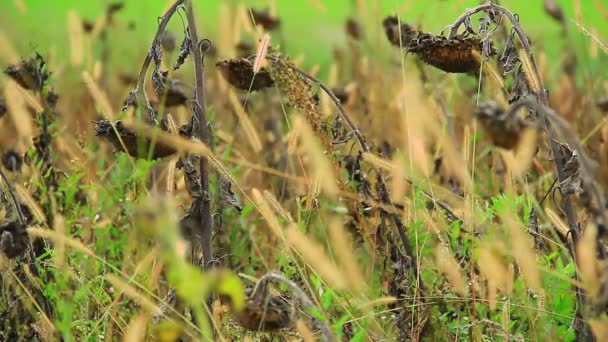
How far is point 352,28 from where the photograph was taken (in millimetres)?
4145

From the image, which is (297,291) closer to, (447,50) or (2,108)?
(447,50)

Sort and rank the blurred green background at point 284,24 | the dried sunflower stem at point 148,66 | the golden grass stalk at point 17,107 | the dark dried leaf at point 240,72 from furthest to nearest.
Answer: the blurred green background at point 284,24, the golden grass stalk at point 17,107, the dark dried leaf at point 240,72, the dried sunflower stem at point 148,66

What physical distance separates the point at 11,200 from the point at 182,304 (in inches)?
14.4

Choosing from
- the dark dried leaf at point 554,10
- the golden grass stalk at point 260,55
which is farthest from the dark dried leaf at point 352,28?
the golden grass stalk at point 260,55

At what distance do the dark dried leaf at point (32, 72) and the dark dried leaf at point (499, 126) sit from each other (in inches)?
45.2

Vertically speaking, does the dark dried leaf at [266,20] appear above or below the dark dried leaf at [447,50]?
below

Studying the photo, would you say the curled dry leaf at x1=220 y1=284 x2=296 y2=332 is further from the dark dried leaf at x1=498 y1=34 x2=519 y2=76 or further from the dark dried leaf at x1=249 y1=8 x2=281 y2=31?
the dark dried leaf at x1=249 y1=8 x2=281 y2=31

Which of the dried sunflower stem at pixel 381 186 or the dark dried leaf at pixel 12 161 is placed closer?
the dried sunflower stem at pixel 381 186

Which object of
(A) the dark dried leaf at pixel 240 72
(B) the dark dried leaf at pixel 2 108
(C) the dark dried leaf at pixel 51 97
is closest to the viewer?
(A) the dark dried leaf at pixel 240 72

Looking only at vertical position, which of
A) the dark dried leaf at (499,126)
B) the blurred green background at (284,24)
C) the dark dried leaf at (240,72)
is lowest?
the blurred green background at (284,24)

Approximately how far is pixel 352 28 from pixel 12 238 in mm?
2765

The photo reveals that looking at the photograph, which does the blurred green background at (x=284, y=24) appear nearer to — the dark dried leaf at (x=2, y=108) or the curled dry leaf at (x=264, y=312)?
the dark dried leaf at (x=2, y=108)

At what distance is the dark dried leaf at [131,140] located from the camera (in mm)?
1603

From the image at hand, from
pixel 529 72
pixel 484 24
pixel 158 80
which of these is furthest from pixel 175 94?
pixel 529 72
